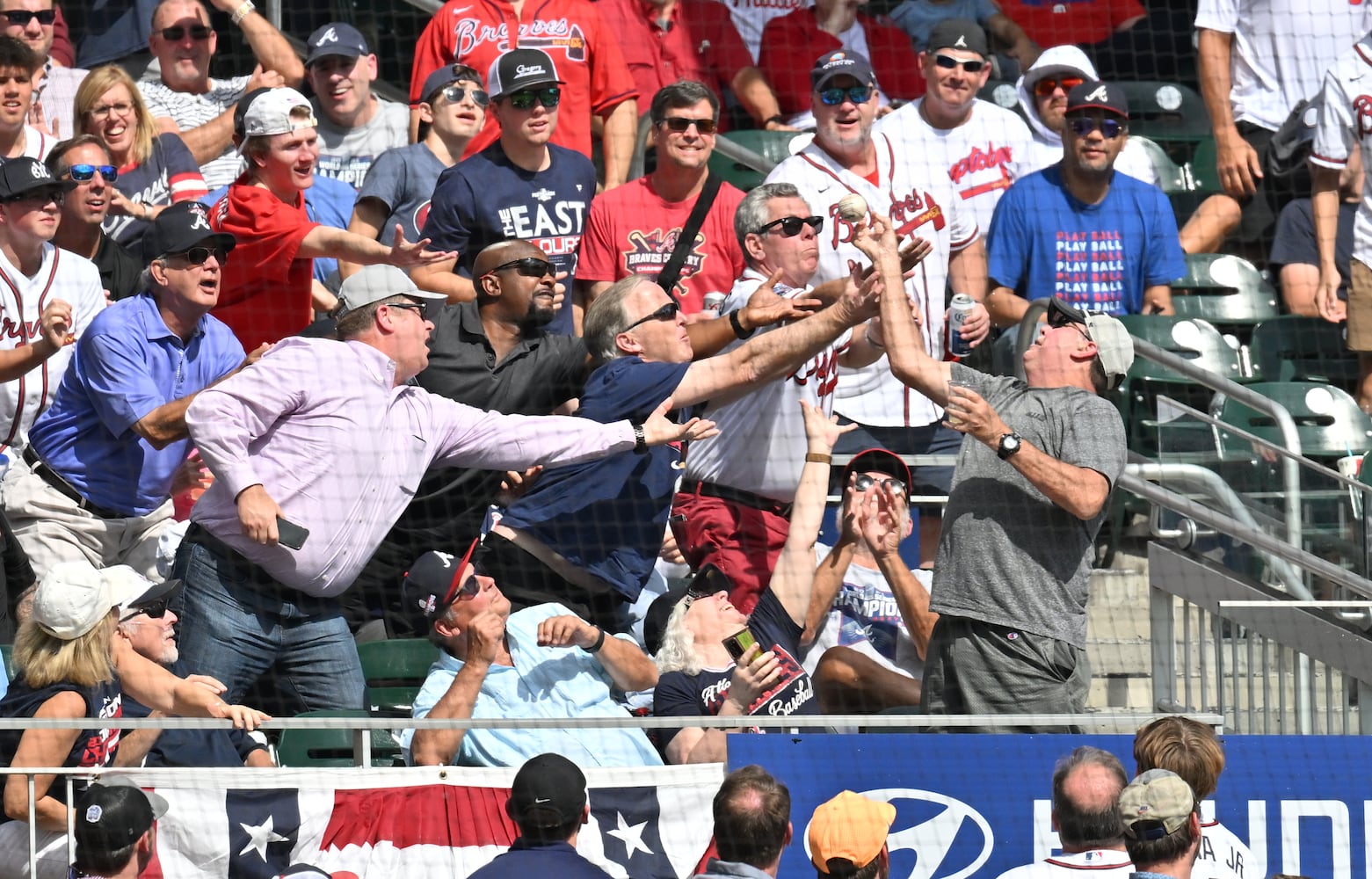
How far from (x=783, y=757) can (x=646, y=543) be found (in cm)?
90

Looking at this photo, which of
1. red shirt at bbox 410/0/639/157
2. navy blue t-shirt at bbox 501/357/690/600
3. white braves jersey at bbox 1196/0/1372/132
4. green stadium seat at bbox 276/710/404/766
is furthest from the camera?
white braves jersey at bbox 1196/0/1372/132

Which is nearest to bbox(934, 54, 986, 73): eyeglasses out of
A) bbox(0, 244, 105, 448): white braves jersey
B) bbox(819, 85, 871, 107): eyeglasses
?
bbox(819, 85, 871, 107): eyeglasses

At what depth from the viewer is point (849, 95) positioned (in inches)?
257

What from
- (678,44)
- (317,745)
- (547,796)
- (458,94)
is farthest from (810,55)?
(547,796)

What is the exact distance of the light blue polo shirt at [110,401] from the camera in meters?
5.25

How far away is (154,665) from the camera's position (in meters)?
4.49

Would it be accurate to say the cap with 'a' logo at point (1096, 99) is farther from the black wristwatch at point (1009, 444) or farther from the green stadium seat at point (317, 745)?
the green stadium seat at point (317, 745)

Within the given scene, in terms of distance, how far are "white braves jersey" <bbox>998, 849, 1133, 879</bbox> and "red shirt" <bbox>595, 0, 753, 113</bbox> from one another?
4639mm

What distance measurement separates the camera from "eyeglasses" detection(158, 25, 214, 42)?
7.52m

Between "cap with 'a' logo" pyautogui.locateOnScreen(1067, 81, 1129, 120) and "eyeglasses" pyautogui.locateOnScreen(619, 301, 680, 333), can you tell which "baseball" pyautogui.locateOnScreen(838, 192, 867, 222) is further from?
"cap with 'a' logo" pyautogui.locateOnScreen(1067, 81, 1129, 120)

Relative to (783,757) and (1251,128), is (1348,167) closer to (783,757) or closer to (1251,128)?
(1251,128)

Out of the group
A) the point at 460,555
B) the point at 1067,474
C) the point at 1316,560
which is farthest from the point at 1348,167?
the point at 460,555

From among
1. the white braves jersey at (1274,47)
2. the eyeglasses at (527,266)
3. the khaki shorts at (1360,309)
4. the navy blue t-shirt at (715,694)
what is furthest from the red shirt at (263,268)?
the white braves jersey at (1274,47)

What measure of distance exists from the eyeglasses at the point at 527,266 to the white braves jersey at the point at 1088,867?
92.0 inches
